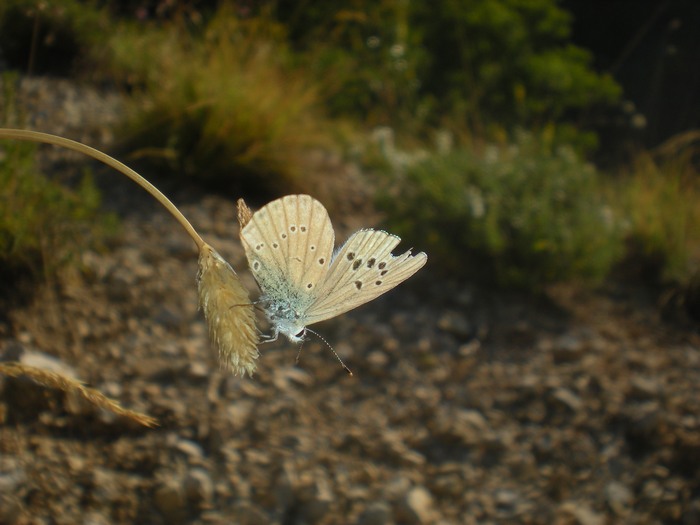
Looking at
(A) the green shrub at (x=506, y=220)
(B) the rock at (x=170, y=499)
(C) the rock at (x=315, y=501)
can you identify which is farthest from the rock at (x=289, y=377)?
(A) the green shrub at (x=506, y=220)

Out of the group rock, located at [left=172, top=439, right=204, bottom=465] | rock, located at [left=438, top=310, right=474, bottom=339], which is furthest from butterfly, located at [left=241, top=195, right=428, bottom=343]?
rock, located at [left=438, top=310, right=474, bottom=339]

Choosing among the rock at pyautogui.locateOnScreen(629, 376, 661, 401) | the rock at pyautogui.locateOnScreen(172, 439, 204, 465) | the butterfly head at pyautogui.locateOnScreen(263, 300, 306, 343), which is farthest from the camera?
the rock at pyautogui.locateOnScreen(629, 376, 661, 401)

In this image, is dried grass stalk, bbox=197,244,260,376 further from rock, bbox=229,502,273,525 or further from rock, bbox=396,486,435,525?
rock, bbox=396,486,435,525

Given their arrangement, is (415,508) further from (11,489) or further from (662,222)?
(662,222)

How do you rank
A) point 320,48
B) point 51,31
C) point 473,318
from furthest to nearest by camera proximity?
point 320,48 < point 51,31 < point 473,318

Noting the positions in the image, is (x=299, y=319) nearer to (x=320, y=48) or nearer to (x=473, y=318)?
(x=473, y=318)

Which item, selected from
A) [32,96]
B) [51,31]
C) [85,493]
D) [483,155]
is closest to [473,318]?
[483,155]

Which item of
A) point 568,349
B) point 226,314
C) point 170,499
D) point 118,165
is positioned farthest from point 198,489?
point 568,349
